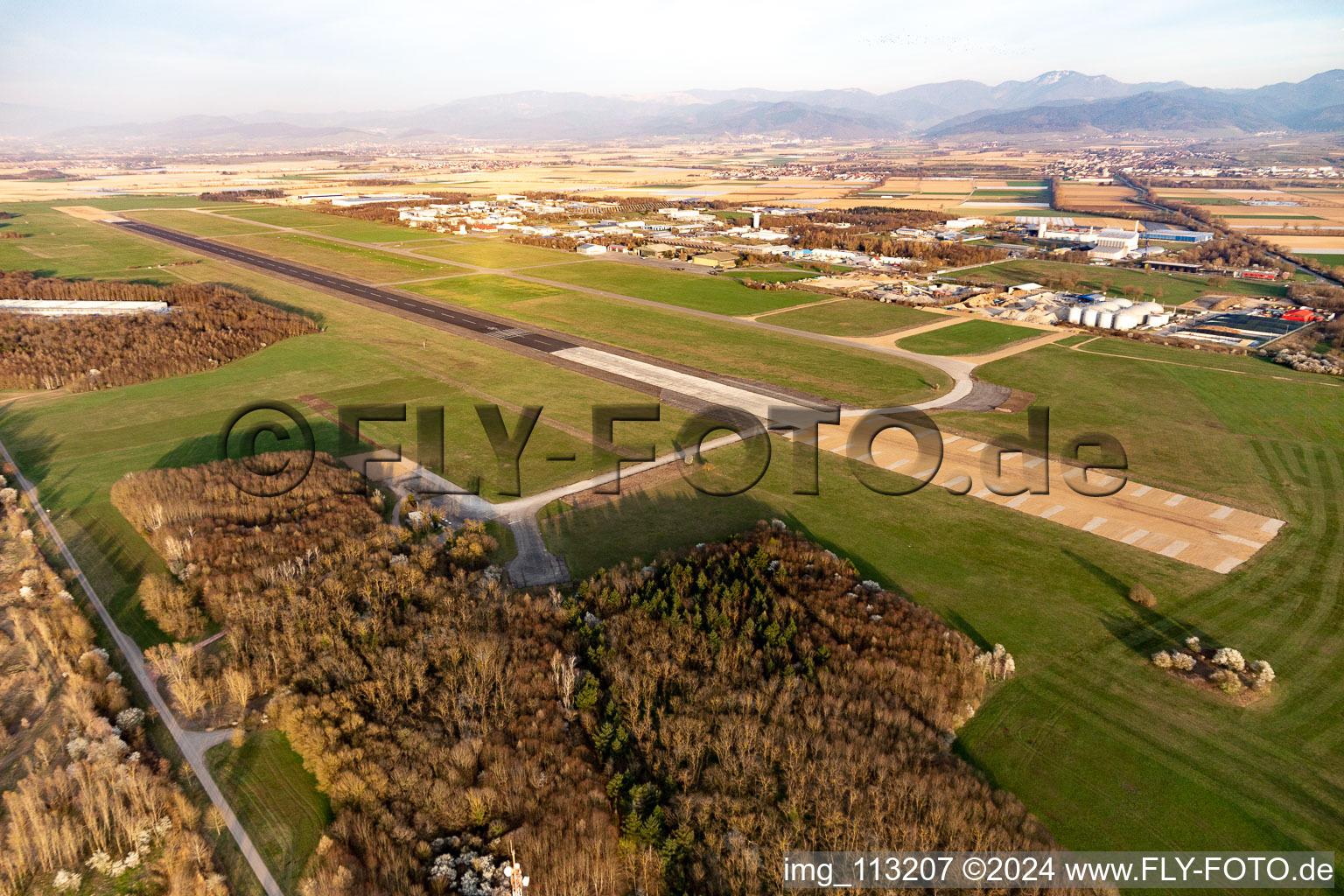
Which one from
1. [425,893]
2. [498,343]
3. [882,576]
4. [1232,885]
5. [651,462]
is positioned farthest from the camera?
[498,343]

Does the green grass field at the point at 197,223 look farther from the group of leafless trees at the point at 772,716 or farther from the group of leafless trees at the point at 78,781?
the group of leafless trees at the point at 772,716

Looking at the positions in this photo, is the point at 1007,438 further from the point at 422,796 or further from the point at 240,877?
the point at 240,877

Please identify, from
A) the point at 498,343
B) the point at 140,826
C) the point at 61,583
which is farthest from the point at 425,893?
the point at 498,343

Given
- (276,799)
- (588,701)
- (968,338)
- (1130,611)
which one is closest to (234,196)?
(968,338)

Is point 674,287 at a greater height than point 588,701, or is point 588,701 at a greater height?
point 674,287

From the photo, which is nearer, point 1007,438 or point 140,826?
point 140,826

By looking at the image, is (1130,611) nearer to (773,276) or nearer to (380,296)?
(773,276)

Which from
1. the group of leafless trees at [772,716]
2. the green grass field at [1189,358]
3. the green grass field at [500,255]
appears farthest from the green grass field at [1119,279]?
the group of leafless trees at [772,716]
